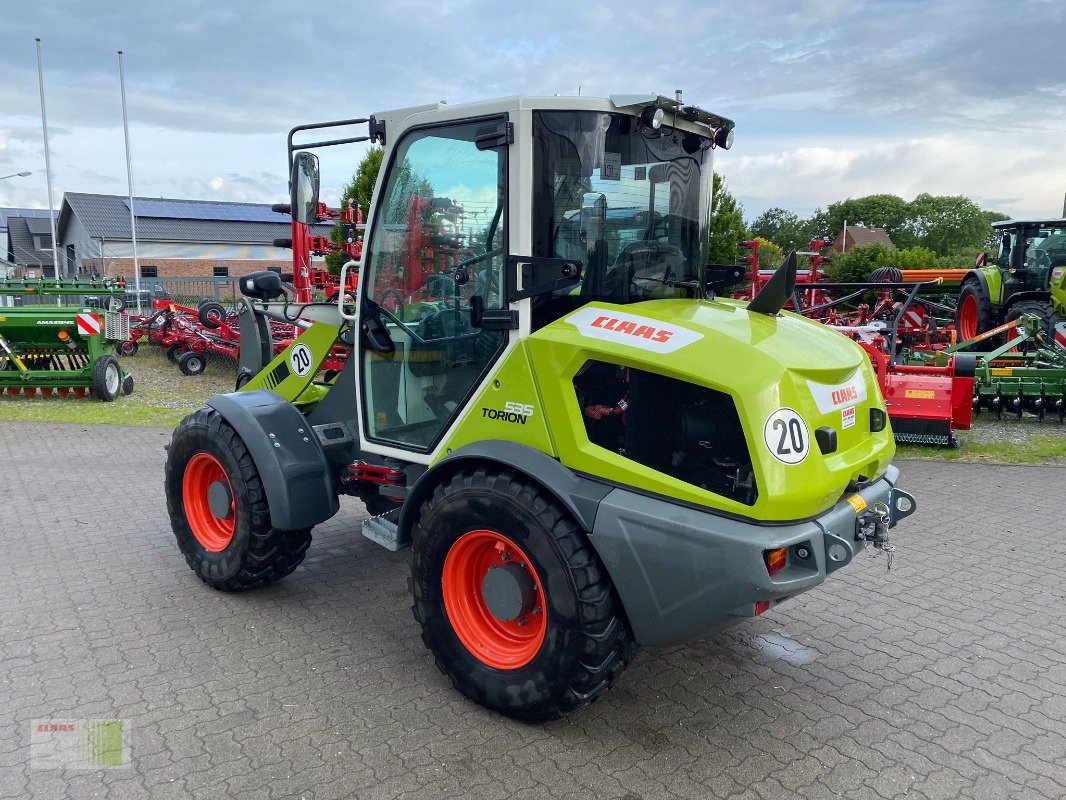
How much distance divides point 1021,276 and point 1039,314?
1158mm

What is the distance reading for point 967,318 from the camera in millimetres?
13789

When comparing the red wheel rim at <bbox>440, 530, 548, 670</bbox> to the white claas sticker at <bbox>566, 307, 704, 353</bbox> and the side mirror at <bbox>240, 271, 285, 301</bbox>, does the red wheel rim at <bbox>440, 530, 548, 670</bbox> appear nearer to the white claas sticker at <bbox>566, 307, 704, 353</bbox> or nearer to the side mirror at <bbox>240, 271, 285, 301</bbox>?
the white claas sticker at <bbox>566, 307, 704, 353</bbox>

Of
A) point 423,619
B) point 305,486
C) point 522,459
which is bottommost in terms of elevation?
point 423,619

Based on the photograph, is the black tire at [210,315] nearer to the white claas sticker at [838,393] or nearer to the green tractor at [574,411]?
the green tractor at [574,411]

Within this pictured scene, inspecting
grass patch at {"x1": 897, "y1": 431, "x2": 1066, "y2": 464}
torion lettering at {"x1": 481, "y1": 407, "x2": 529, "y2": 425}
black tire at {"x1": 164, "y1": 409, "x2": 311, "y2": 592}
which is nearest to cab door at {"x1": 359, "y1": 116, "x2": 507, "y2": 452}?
torion lettering at {"x1": 481, "y1": 407, "x2": 529, "y2": 425}

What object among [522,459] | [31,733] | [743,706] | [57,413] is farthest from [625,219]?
[57,413]

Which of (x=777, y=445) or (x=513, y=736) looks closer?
(x=777, y=445)

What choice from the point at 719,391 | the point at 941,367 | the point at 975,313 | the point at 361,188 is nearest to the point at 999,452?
the point at 941,367

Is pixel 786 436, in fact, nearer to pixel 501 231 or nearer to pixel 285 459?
pixel 501 231

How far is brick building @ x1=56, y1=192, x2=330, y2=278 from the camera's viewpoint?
1594 inches

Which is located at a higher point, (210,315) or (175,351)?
(210,315)

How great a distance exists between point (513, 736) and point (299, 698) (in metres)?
0.96

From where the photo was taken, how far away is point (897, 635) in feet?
13.3

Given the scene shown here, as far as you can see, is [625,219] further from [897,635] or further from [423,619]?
[897,635]
